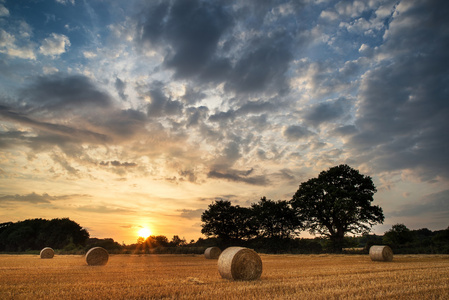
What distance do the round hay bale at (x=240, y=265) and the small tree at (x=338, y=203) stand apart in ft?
79.3

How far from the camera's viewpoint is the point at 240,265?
35.1 feet

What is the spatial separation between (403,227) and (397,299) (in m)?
54.0

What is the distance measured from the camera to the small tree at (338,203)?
3294 cm

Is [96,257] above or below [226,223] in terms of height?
below

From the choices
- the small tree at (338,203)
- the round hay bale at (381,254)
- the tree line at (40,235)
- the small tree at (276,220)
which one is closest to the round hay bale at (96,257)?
the round hay bale at (381,254)

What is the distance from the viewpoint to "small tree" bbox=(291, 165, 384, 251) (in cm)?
3294

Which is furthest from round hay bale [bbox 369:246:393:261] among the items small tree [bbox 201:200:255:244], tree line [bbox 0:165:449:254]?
small tree [bbox 201:200:255:244]

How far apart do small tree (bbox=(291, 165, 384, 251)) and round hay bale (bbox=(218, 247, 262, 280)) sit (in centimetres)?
2417

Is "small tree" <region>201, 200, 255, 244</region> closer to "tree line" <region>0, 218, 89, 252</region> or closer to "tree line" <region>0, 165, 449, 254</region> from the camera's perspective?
"tree line" <region>0, 165, 449, 254</region>

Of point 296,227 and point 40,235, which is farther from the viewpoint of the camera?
point 40,235

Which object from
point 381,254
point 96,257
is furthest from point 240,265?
point 381,254

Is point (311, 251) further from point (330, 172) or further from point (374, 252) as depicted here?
point (374, 252)

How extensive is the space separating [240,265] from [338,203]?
2489 centimetres

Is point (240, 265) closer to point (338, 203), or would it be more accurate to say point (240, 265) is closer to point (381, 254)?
point (381, 254)
